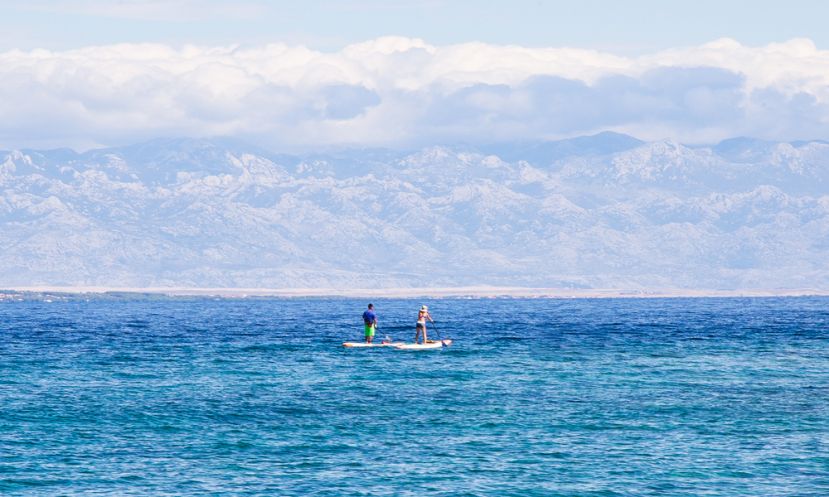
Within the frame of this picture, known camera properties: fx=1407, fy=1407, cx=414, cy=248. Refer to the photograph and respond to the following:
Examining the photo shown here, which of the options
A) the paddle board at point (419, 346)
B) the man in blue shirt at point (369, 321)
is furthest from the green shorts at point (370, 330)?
the paddle board at point (419, 346)

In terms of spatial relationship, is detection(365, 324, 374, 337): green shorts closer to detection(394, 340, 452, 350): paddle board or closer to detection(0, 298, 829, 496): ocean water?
detection(0, 298, 829, 496): ocean water

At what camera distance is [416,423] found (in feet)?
195

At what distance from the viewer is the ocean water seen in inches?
1841

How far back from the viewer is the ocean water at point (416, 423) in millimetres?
46750

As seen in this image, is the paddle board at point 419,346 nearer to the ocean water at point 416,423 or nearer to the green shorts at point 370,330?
the ocean water at point 416,423

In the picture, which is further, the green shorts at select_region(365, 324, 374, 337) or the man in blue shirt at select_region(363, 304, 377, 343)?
the green shorts at select_region(365, 324, 374, 337)

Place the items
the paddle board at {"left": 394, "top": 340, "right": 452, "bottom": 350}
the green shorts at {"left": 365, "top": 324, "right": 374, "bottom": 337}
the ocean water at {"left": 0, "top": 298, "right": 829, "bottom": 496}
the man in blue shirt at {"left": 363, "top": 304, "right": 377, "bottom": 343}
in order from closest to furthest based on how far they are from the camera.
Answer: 1. the ocean water at {"left": 0, "top": 298, "right": 829, "bottom": 496}
2. the paddle board at {"left": 394, "top": 340, "right": 452, "bottom": 350}
3. the man in blue shirt at {"left": 363, "top": 304, "right": 377, "bottom": 343}
4. the green shorts at {"left": 365, "top": 324, "right": 374, "bottom": 337}

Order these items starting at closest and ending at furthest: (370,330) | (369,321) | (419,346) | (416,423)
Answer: (416,423) < (419,346) < (369,321) < (370,330)

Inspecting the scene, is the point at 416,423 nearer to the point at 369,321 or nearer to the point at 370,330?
the point at 369,321

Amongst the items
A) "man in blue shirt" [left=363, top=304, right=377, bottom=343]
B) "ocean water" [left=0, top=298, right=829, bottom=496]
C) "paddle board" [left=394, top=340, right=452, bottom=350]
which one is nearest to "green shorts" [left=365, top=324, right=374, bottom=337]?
"man in blue shirt" [left=363, top=304, right=377, bottom=343]

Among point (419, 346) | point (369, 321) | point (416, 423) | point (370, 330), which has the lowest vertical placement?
point (416, 423)

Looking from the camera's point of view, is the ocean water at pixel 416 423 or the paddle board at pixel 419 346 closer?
the ocean water at pixel 416 423

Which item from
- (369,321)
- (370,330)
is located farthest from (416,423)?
(370,330)

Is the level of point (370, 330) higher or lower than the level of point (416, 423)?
higher
